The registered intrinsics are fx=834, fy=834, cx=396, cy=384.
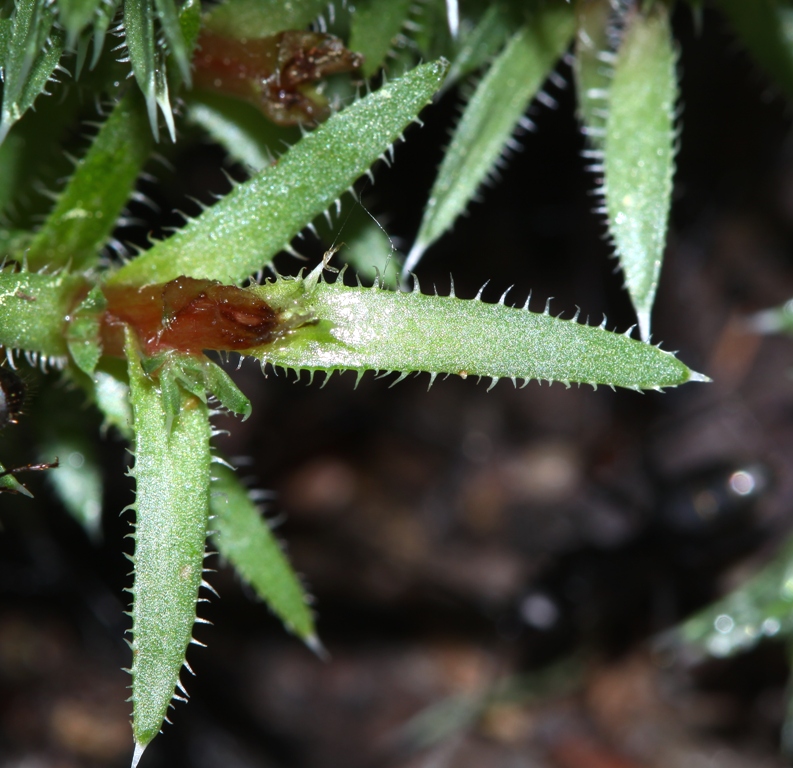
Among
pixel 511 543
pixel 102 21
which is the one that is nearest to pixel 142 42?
pixel 102 21

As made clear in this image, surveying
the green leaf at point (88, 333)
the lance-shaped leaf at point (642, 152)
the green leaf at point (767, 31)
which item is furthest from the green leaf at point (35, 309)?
the green leaf at point (767, 31)

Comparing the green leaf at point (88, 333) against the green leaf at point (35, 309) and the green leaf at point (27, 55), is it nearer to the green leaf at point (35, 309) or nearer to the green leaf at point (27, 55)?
the green leaf at point (35, 309)

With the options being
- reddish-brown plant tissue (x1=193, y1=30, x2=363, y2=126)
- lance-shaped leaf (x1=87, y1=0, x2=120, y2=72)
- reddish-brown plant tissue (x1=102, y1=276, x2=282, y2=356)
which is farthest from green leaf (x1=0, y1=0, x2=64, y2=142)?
reddish-brown plant tissue (x1=102, y1=276, x2=282, y2=356)

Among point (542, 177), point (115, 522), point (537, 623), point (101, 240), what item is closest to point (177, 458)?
point (101, 240)

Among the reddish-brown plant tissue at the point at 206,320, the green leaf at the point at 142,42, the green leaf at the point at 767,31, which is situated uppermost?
the green leaf at the point at 767,31

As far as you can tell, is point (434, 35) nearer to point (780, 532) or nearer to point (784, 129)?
point (784, 129)
